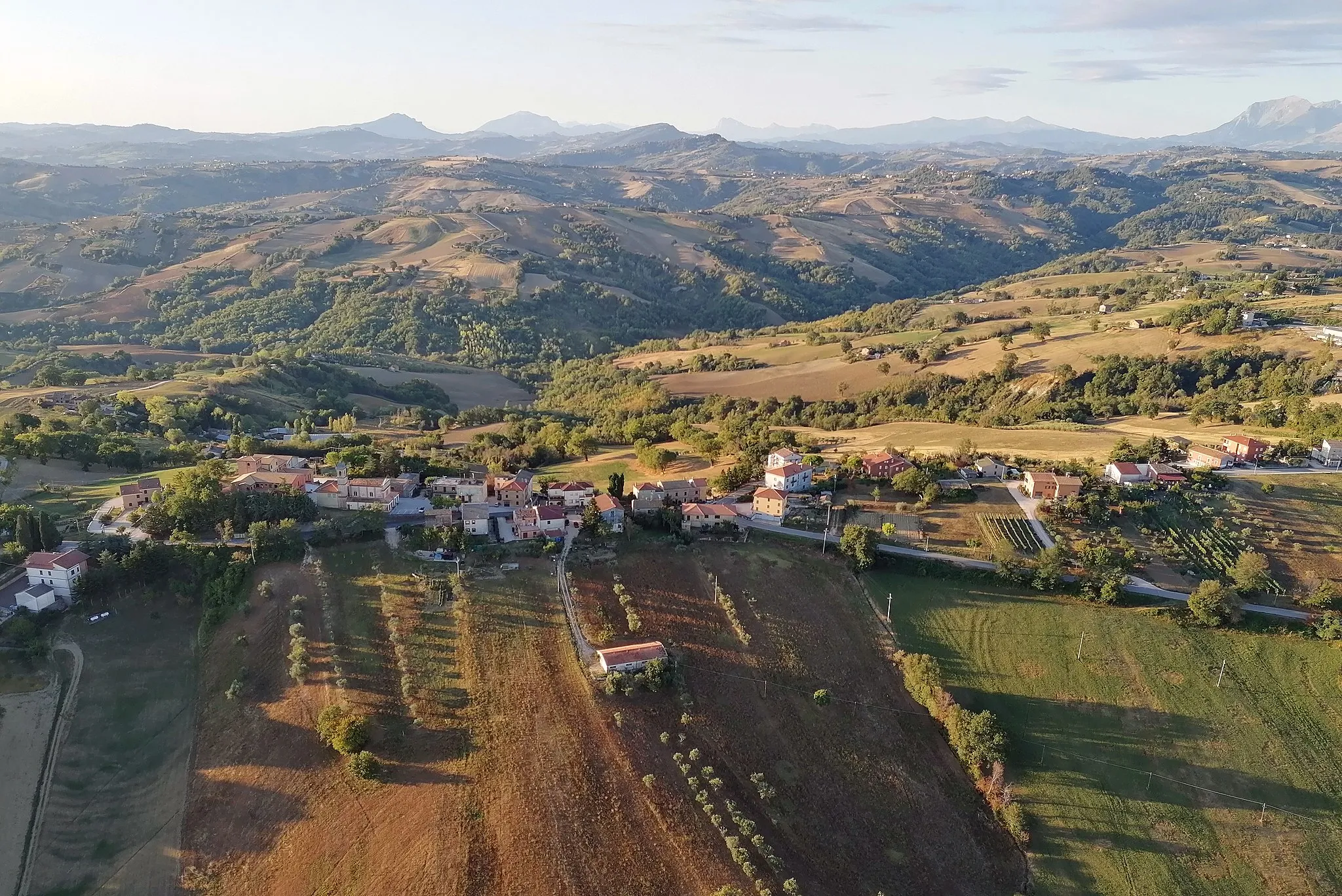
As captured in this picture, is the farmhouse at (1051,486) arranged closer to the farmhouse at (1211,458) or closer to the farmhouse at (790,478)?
the farmhouse at (1211,458)

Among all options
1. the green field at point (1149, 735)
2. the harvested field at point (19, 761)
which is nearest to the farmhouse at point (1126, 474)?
the green field at point (1149, 735)

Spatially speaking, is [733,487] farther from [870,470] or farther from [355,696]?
[355,696]

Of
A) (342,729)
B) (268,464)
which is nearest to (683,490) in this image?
(342,729)

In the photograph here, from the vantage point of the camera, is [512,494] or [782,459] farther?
[782,459]

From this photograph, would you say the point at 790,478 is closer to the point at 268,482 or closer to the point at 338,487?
the point at 338,487

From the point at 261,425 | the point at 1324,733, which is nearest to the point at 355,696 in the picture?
the point at 1324,733

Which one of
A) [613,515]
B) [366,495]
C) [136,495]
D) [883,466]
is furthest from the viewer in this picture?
[883,466]


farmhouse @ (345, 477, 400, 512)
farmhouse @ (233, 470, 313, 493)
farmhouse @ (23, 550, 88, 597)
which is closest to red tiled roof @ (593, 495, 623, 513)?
farmhouse @ (345, 477, 400, 512)
